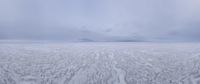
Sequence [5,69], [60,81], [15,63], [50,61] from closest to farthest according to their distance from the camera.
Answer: [60,81]
[5,69]
[15,63]
[50,61]

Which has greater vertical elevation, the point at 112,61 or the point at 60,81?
the point at 112,61

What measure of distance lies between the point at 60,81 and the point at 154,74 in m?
2.43

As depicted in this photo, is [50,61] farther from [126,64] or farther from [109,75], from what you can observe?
[126,64]

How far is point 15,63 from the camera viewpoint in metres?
4.02

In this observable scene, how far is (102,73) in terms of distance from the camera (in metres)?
3.89

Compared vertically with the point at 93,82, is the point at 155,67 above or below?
above

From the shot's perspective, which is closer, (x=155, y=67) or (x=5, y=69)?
(x=5, y=69)

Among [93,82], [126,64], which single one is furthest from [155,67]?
[93,82]

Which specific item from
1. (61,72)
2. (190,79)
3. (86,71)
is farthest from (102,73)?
(190,79)

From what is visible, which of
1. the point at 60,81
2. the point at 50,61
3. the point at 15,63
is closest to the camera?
the point at 60,81

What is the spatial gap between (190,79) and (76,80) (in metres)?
2.87

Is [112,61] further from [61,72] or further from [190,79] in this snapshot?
[190,79]

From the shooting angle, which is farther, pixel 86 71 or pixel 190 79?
pixel 86 71

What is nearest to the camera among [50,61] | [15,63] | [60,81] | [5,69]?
[60,81]
